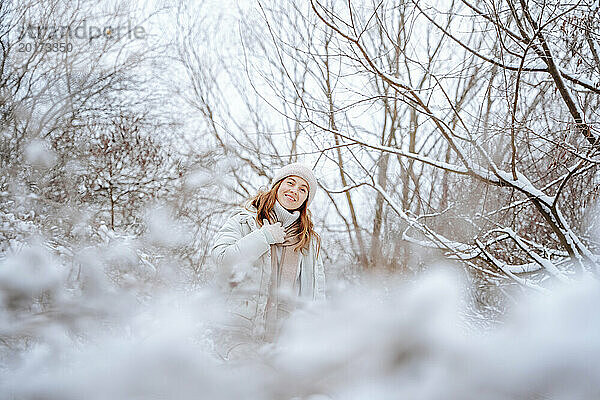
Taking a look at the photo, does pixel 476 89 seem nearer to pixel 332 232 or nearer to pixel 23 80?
pixel 332 232

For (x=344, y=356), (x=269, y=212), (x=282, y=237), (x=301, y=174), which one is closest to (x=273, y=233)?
(x=282, y=237)

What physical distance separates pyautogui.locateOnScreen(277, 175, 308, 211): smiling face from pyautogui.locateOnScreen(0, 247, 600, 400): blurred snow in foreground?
1.25 metres

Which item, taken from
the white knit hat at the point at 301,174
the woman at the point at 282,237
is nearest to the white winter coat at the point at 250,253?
the woman at the point at 282,237

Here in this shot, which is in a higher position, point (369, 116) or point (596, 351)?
point (369, 116)

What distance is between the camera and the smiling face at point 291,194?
4.77 feet

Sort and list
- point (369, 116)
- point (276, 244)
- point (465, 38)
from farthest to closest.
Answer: point (369, 116) → point (465, 38) → point (276, 244)

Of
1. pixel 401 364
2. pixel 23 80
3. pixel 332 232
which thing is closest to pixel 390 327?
pixel 401 364

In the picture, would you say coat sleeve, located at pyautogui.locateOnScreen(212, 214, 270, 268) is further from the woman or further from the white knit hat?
the white knit hat

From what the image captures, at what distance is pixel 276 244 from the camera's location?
1241 mm

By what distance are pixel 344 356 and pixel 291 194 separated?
4.28 ft

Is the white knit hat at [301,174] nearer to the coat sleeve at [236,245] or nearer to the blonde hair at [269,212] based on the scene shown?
the blonde hair at [269,212]

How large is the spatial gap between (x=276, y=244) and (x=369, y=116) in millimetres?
2847

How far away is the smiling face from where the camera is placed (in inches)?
57.3

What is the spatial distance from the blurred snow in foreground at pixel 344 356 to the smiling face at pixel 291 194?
1248 millimetres
